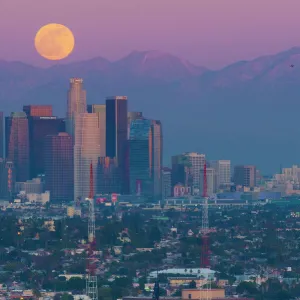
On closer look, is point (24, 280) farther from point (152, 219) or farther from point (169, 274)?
point (152, 219)

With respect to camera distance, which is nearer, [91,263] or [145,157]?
[91,263]

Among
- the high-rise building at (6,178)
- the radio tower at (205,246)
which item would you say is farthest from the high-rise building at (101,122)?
the radio tower at (205,246)

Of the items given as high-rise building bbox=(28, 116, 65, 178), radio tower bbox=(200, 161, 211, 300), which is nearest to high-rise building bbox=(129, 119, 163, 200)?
high-rise building bbox=(28, 116, 65, 178)

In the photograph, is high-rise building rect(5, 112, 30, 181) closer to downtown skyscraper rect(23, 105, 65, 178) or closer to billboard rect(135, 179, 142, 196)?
downtown skyscraper rect(23, 105, 65, 178)

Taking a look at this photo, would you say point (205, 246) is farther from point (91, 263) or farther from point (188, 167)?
point (188, 167)

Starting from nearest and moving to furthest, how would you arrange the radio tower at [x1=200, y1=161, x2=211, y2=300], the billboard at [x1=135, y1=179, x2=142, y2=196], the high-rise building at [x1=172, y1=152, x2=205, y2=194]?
the radio tower at [x1=200, y1=161, x2=211, y2=300] → the billboard at [x1=135, y1=179, x2=142, y2=196] → the high-rise building at [x1=172, y1=152, x2=205, y2=194]

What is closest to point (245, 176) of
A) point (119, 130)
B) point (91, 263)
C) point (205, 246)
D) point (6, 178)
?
point (119, 130)
